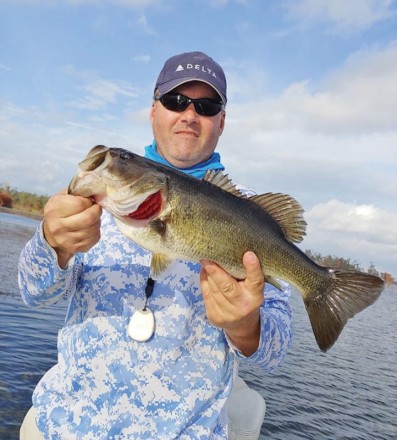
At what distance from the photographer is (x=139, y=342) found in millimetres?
3334

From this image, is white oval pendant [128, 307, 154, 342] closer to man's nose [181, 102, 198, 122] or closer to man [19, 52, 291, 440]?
man [19, 52, 291, 440]

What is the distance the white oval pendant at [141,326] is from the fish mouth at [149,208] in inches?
32.3

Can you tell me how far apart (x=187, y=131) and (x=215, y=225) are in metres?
1.27

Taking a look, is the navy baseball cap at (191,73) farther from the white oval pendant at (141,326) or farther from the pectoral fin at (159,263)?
the white oval pendant at (141,326)

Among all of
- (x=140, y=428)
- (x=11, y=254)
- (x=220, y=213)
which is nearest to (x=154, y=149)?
(x=220, y=213)

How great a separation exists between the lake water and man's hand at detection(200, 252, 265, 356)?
20.6 ft

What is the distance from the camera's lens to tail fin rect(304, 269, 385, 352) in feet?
11.5

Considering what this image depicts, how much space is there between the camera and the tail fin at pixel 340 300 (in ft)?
11.5

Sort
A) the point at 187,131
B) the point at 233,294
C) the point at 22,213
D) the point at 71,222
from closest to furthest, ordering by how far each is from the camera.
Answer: the point at 71,222, the point at 233,294, the point at 187,131, the point at 22,213

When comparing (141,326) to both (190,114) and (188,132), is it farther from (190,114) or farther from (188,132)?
(190,114)

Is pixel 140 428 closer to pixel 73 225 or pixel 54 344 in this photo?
pixel 73 225

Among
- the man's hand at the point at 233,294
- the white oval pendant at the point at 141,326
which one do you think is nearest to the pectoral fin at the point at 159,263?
the man's hand at the point at 233,294

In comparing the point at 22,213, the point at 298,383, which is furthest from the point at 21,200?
the point at 298,383

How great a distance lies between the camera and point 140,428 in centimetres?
324
